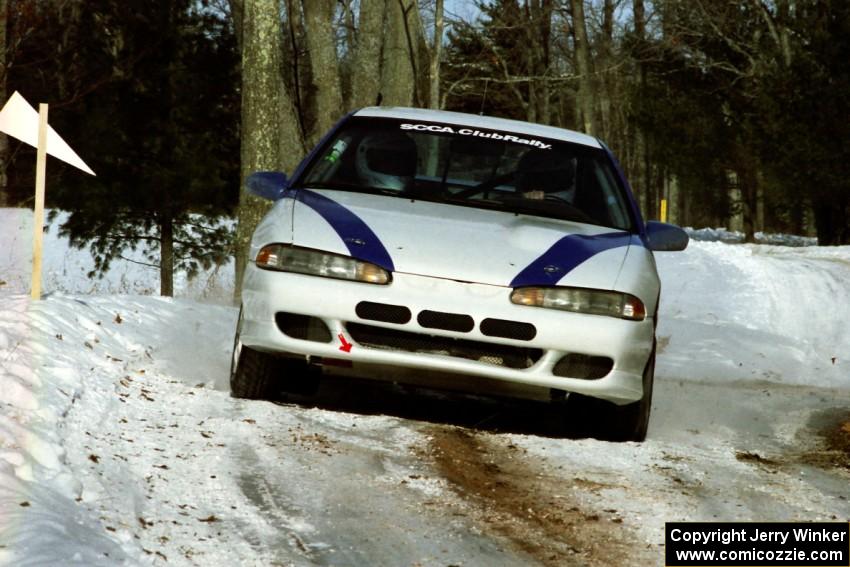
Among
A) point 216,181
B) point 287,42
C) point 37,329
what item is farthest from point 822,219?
point 37,329

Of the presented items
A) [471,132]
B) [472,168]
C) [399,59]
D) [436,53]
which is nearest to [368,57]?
[399,59]

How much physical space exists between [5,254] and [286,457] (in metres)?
17.4

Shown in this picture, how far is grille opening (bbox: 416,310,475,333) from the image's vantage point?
546 centimetres

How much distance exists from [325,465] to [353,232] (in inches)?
47.0

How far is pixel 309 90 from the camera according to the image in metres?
30.2

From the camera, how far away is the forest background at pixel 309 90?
1703 centimetres

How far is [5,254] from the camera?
21.1 m

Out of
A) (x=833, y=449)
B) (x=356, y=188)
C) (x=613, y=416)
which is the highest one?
(x=356, y=188)

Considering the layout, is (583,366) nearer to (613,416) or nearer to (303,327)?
(613,416)

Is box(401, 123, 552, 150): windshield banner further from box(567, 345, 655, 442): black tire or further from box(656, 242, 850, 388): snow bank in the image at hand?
box(656, 242, 850, 388): snow bank

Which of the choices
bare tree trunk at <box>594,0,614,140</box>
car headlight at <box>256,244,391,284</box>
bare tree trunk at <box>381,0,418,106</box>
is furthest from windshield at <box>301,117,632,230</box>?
bare tree trunk at <box>594,0,614,140</box>

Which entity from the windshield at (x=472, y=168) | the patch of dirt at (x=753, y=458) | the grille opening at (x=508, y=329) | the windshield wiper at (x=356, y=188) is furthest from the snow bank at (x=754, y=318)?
the grille opening at (x=508, y=329)

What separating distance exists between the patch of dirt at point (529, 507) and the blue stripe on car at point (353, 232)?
0.89 m

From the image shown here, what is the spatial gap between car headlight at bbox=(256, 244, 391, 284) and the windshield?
914 millimetres
